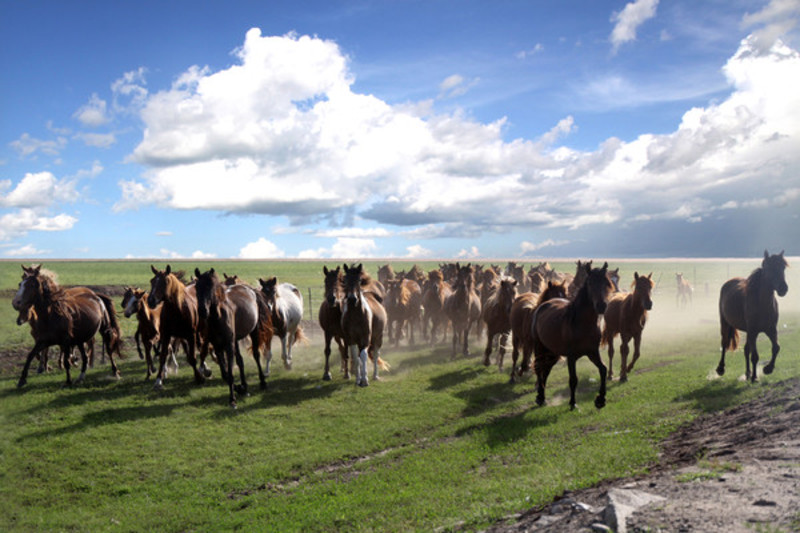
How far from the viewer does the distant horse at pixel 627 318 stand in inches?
525

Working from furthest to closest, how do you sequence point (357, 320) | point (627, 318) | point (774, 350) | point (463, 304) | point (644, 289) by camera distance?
point (463, 304) → point (627, 318) → point (357, 320) → point (644, 289) → point (774, 350)

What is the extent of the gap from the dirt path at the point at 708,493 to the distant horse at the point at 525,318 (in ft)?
17.6

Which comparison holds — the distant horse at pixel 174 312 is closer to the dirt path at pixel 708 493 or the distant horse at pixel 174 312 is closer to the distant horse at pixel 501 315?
the distant horse at pixel 501 315

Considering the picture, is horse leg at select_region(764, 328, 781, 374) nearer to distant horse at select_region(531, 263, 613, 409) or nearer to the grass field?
the grass field

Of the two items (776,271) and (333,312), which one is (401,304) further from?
(776,271)

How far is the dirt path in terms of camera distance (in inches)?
167

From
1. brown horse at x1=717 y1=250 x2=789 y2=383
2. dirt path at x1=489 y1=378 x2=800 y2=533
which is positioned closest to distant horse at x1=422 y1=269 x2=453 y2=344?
brown horse at x1=717 y1=250 x2=789 y2=383

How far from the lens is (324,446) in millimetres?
9695

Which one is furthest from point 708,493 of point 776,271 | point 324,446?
point 776,271

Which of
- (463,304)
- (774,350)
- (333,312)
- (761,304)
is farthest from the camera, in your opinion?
(463,304)

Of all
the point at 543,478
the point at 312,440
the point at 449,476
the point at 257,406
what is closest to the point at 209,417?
the point at 257,406

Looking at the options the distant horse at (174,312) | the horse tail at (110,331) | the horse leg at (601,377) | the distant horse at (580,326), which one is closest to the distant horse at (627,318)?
the distant horse at (580,326)

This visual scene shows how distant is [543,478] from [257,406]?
25.4 ft

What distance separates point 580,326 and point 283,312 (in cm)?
994
